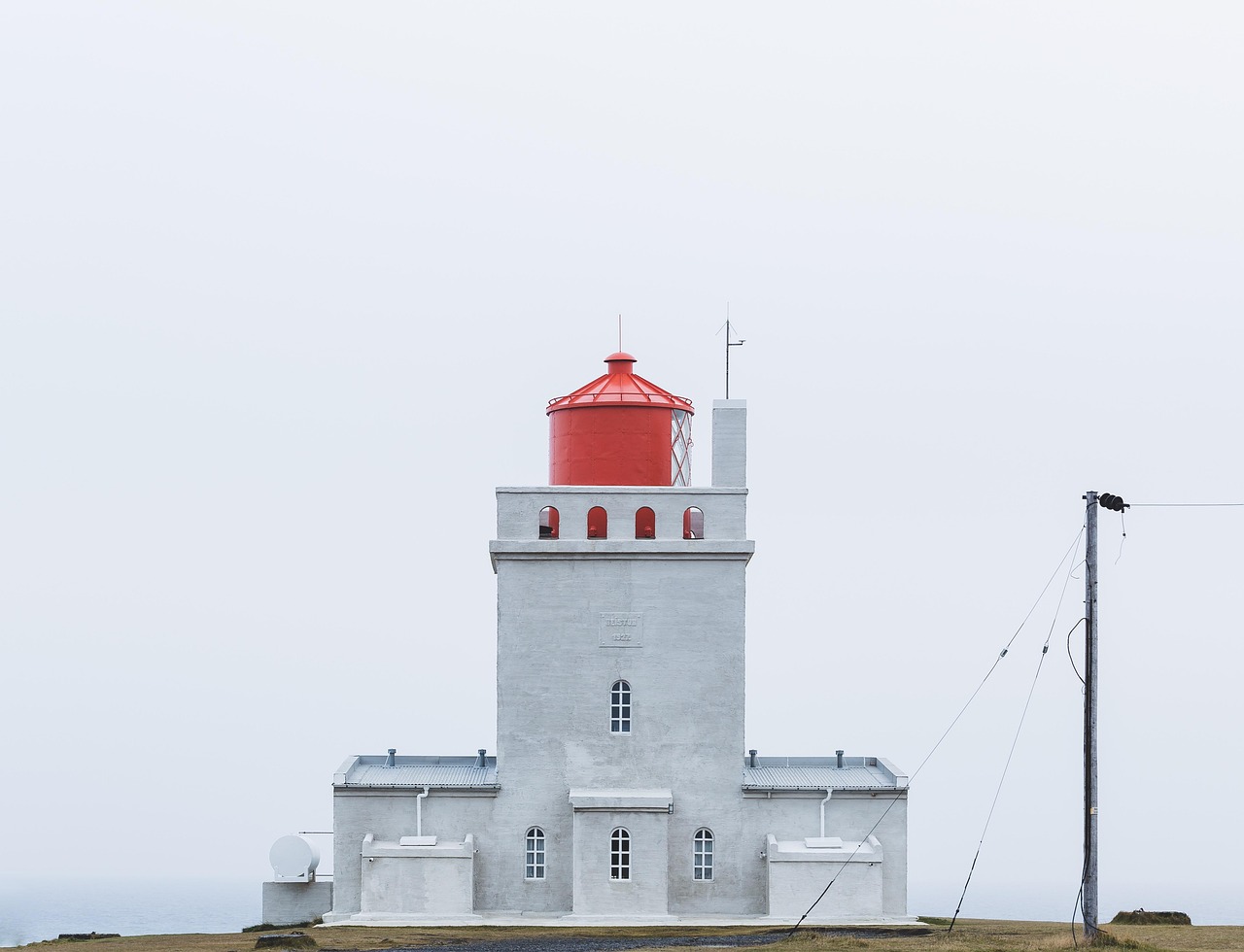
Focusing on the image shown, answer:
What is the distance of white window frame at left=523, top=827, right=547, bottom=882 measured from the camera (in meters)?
37.5

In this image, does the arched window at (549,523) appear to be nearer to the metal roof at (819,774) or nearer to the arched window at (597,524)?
the arched window at (597,524)

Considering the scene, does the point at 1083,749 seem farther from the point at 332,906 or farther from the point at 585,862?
the point at 332,906

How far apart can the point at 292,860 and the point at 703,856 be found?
905 centimetres

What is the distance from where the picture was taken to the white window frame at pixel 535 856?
37.5 metres

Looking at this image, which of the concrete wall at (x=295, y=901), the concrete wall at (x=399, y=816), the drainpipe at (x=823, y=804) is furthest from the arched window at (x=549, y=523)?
the concrete wall at (x=295, y=901)

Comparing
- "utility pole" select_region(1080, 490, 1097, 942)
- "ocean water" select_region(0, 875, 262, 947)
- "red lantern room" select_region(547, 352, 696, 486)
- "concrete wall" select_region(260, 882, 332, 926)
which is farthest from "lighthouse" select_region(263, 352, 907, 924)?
"ocean water" select_region(0, 875, 262, 947)

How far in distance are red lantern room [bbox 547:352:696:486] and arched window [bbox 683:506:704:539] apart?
27.4 inches

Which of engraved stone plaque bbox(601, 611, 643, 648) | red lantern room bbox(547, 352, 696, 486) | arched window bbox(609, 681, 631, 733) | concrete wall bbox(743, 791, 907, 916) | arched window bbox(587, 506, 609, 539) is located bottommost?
concrete wall bbox(743, 791, 907, 916)

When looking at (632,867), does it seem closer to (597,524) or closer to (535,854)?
(535,854)

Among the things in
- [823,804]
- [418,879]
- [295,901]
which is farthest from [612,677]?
[295,901]

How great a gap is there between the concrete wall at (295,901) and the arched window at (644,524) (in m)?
10.3

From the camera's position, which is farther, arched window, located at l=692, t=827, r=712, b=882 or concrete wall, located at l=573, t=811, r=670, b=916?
arched window, located at l=692, t=827, r=712, b=882

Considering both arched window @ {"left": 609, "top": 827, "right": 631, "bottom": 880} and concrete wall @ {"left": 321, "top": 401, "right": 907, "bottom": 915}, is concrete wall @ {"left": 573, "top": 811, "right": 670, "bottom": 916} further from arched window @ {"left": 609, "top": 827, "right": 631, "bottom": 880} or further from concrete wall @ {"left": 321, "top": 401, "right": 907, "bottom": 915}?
concrete wall @ {"left": 321, "top": 401, "right": 907, "bottom": 915}

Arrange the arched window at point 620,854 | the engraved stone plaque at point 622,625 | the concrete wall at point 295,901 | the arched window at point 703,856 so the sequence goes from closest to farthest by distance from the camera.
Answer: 1. the arched window at point 620,854
2. the arched window at point 703,856
3. the engraved stone plaque at point 622,625
4. the concrete wall at point 295,901
